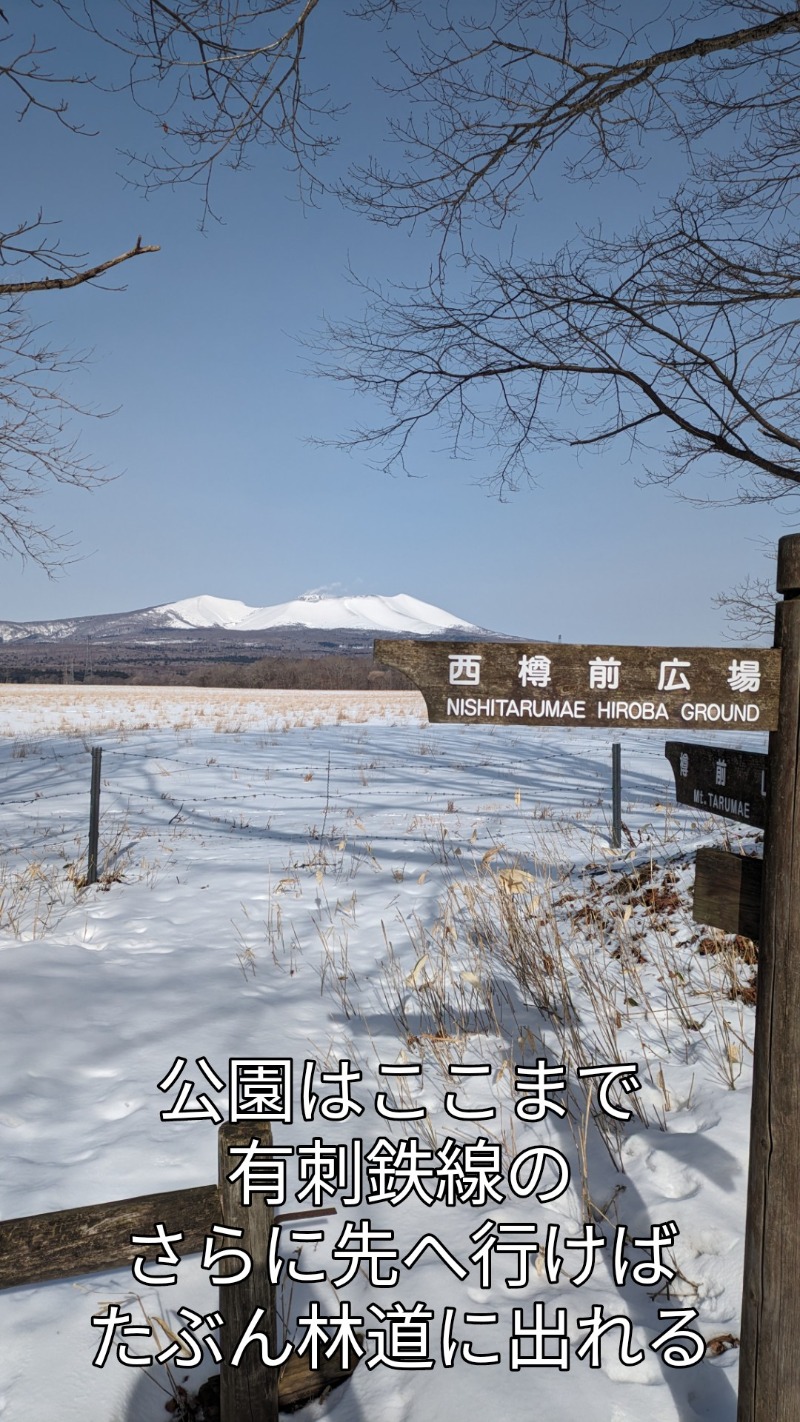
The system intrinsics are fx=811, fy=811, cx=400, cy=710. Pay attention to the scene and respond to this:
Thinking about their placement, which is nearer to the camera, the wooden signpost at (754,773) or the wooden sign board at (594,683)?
the wooden signpost at (754,773)

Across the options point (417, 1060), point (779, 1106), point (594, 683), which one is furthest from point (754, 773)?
point (417, 1060)

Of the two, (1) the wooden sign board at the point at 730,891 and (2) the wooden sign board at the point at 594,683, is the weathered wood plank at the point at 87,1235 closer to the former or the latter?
(2) the wooden sign board at the point at 594,683

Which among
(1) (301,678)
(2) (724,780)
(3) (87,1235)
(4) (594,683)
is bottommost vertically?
(3) (87,1235)

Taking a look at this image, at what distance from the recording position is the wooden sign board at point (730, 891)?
221cm

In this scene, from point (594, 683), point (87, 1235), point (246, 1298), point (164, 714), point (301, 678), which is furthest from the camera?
point (301, 678)

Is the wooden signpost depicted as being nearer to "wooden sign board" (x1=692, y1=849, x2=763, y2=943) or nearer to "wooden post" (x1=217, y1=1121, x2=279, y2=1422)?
"wooden sign board" (x1=692, y1=849, x2=763, y2=943)

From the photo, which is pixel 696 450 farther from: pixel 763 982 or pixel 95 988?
pixel 95 988

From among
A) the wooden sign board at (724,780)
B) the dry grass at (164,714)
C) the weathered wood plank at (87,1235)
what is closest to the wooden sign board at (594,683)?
the wooden sign board at (724,780)

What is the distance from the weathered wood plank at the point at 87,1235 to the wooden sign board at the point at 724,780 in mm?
1701

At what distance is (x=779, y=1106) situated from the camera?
208 cm

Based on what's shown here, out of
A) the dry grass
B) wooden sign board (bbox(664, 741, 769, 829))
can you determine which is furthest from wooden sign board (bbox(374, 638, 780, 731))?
the dry grass

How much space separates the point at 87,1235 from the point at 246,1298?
458 mm

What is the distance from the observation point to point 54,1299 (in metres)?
2.93

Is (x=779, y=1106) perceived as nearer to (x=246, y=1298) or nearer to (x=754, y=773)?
(x=754, y=773)
